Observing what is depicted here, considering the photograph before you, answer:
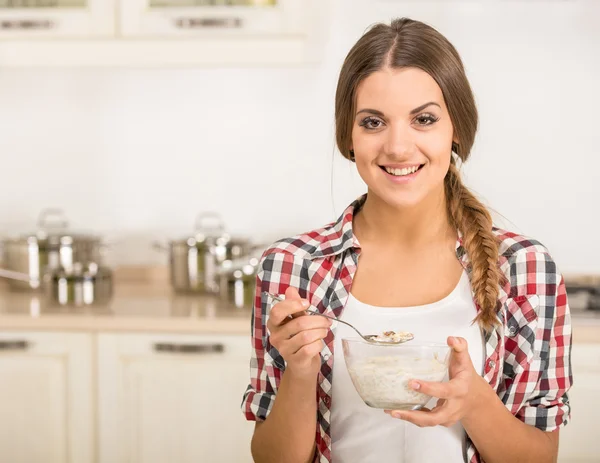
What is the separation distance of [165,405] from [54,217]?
100cm

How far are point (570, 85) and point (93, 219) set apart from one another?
5.54ft

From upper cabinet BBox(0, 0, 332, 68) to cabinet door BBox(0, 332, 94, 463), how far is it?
Answer: 862 mm

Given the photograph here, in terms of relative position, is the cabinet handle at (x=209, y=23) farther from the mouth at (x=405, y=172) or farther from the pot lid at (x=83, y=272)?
the mouth at (x=405, y=172)

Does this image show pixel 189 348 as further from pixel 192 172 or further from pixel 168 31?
pixel 168 31

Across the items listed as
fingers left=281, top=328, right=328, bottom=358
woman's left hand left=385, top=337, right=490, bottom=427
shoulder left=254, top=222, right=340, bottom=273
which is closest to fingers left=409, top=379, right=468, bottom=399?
woman's left hand left=385, top=337, right=490, bottom=427

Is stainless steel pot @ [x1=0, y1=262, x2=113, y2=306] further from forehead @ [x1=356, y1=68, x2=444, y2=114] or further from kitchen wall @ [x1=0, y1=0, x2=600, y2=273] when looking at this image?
forehead @ [x1=356, y1=68, x2=444, y2=114]

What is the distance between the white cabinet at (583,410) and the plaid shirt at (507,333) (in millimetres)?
1144

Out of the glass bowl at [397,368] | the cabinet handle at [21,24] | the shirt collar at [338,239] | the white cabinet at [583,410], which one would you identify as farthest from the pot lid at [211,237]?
the glass bowl at [397,368]

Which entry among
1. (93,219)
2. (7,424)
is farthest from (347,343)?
(93,219)

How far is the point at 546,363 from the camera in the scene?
1345 millimetres

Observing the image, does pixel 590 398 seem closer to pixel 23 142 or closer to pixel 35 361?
pixel 35 361

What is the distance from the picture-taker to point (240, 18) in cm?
274

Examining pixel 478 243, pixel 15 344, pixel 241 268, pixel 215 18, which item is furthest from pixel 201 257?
pixel 478 243

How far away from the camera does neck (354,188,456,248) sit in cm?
145
